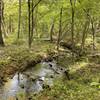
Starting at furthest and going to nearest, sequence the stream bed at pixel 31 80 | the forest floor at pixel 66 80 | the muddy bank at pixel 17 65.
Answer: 1. the muddy bank at pixel 17 65
2. the stream bed at pixel 31 80
3. the forest floor at pixel 66 80

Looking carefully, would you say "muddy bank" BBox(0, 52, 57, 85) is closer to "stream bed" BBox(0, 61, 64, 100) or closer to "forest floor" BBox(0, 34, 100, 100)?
"forest floor" BBox(0, 34, 100, 100)

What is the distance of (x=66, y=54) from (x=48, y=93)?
15932mm

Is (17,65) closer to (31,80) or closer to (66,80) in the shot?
(31,80)

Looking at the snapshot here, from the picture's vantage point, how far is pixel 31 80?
17.7 m

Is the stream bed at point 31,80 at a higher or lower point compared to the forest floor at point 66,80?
lower

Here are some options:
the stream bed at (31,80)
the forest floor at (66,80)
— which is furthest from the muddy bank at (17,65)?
the stream bed at (31,80)

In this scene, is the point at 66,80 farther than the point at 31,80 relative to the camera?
No

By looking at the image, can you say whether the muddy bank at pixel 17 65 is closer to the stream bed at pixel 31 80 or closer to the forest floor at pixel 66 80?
the forest floor at pixel 66 80

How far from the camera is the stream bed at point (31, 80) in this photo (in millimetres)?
15129

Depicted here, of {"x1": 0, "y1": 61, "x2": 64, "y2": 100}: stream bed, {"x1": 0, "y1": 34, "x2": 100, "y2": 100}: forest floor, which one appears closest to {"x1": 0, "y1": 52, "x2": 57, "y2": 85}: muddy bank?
{"x1": 0, "y1": 34, "x2": 100, "y2": 100}: forest floor

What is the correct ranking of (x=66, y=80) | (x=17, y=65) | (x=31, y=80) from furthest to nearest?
(x=17, y=65)
(x=31, y=80)
(x=66, y=80)

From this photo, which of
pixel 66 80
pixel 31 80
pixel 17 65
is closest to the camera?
pixel 66 80

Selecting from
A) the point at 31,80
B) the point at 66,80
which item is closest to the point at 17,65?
the point at 31,80

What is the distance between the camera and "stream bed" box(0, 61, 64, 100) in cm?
1513
